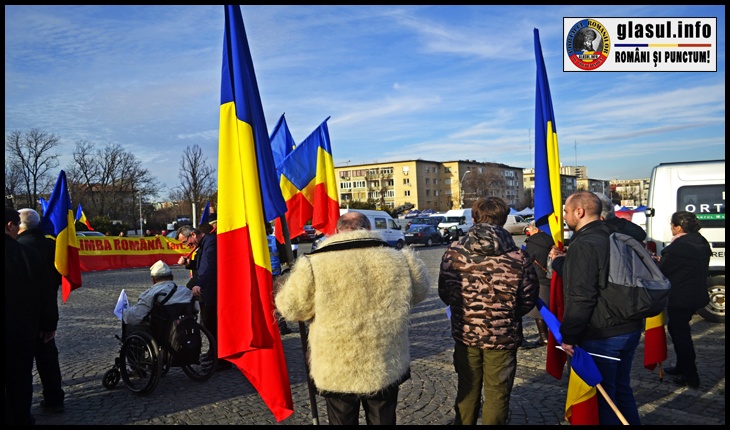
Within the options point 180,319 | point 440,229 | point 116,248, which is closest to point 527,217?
point 440,229

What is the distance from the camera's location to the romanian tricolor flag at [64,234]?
753 centimetres

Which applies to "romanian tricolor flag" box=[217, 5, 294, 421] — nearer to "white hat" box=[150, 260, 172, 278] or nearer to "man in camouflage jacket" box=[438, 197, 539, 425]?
"man in camouflage jacket" box=[438, 197, 539, 425]

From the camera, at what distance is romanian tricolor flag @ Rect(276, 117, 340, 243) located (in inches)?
324

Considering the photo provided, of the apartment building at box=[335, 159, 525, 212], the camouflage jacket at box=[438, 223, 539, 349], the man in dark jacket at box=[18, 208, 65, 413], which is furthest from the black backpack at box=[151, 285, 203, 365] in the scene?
the apartment building at box=[335, 159, 525, 212]

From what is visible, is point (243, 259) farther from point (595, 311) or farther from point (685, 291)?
point (685, 291)

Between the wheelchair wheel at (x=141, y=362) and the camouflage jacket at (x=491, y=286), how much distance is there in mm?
3387

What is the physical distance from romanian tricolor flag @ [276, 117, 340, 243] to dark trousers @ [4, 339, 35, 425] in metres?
4.04

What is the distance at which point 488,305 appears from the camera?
12.2 feet

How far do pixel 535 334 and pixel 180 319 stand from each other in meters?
5.04

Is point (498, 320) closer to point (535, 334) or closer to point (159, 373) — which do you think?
point (159, 373)

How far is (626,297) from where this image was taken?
3689 millimetres

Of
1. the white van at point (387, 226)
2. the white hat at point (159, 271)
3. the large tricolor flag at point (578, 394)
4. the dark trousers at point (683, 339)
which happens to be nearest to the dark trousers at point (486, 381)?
the large tricolor flag at point (578, 394)

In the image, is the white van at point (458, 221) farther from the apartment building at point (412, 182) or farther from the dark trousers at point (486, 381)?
the apartment building at point (412, 182)

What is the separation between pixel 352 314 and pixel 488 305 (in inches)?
39.8
